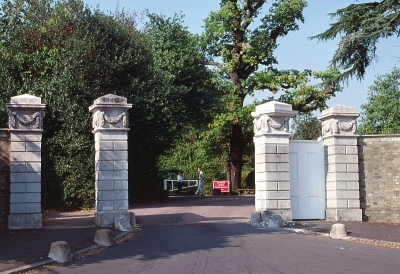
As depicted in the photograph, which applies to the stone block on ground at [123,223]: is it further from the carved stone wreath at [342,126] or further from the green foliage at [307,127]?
the green foliage at [307,127]

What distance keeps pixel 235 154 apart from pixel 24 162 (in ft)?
75.5

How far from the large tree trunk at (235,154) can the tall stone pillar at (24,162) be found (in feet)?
73.2

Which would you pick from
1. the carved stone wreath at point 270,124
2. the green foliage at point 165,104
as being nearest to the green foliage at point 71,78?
the green foliage at point 165,104

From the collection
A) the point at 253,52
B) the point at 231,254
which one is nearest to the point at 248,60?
the point at 253,52

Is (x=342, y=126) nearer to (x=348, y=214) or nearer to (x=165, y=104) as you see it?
(x=348, y=214)

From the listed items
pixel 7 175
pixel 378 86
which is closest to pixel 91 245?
pixel 7 175

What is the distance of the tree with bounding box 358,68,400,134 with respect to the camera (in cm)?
3853

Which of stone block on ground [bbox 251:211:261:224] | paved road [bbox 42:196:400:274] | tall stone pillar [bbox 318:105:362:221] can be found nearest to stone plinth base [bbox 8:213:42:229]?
paved road [bbox 42:196:400:274]

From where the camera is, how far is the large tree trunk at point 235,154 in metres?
37.9

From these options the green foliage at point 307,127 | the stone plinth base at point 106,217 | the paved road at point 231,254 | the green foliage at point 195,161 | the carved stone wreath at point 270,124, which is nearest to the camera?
the paved road at point 231,254

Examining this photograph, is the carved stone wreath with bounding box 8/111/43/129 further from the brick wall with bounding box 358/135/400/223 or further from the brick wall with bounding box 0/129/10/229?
the brick wall with bounding box 358/135/400/223

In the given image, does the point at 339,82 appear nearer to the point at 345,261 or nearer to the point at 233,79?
the point at 233,79

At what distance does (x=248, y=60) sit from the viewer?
35625 mm

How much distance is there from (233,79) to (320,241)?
24141 millimetres
